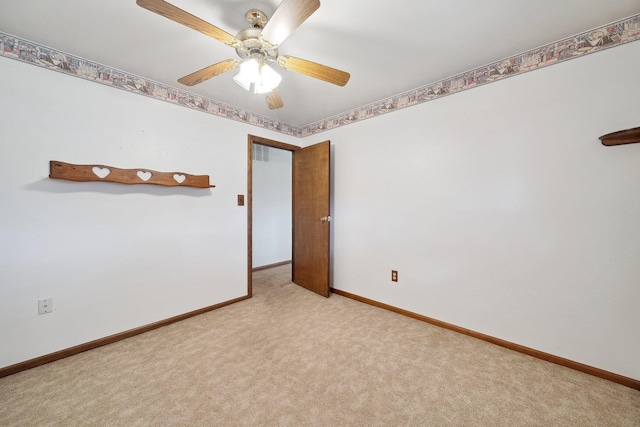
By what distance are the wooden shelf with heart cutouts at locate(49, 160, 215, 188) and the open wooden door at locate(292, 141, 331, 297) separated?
126 centimetres

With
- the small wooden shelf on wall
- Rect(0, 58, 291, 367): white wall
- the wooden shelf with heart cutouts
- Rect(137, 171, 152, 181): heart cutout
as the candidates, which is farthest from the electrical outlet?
the small wooden shelf on wall

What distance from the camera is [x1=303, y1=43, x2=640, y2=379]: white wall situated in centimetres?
160

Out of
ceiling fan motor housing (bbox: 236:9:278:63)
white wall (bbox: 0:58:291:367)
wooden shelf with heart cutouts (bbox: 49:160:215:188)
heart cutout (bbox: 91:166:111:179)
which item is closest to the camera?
ceiling fan motor housing (bbox: 236:9:278:63)

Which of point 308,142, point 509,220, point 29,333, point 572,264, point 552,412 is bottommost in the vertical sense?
point 552,412

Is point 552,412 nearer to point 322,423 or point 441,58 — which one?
point 322,423

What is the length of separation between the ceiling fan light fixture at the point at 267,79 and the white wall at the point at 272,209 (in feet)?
9.68

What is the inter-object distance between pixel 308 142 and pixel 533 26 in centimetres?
259

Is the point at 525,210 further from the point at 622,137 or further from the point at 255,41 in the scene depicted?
the point at 255,41

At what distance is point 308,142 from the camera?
362cm

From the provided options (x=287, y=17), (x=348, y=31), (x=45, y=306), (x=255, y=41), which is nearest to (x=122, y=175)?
(x=45, y=306)

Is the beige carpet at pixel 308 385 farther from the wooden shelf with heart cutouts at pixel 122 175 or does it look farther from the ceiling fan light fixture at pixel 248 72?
the ceiling fan light fixture at pixel 248 72

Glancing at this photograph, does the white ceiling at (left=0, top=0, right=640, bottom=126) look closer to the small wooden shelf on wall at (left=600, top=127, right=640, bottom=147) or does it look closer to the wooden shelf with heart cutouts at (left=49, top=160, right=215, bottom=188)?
the small wooden shelf on wall at (left=600, top=127, right=640, bottom=147)

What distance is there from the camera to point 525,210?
191 centimetres

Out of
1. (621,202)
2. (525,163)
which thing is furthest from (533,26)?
(621,202)
